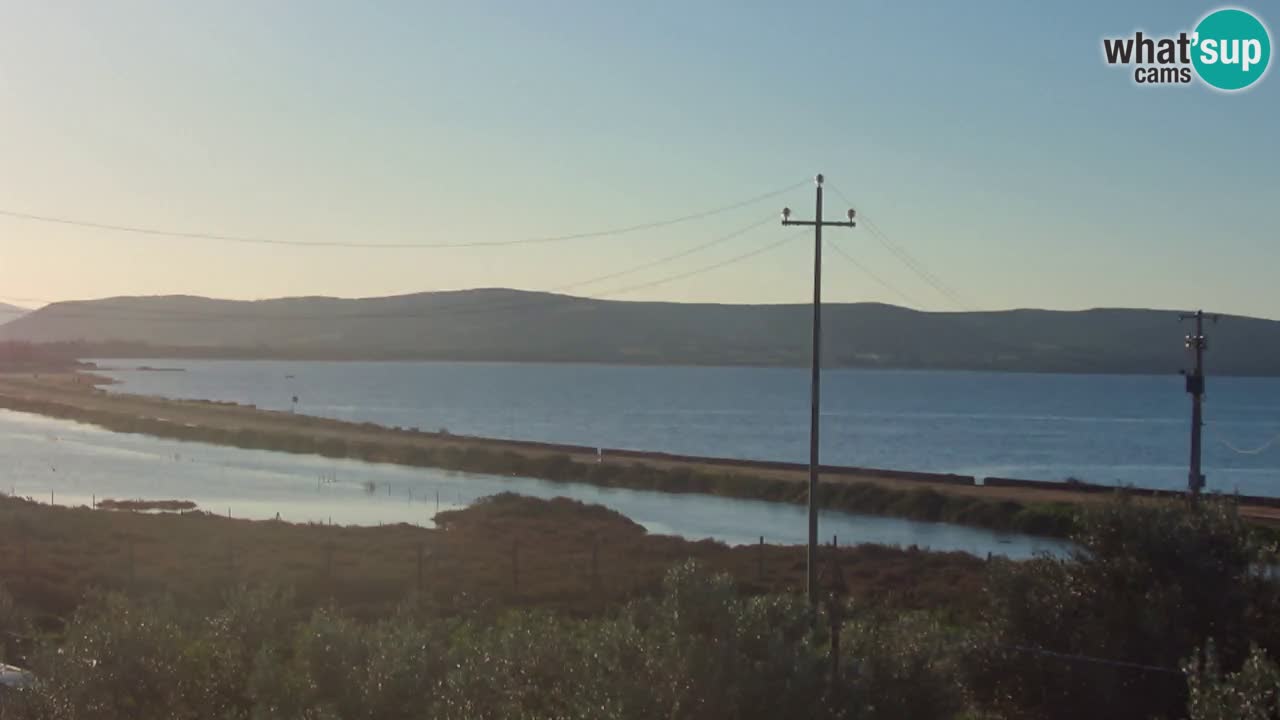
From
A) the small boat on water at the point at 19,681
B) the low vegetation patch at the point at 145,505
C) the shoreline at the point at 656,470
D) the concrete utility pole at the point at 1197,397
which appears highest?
the concrete utility pole at the point at 1197,397

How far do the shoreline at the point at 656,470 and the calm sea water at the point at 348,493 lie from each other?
4.83 feet

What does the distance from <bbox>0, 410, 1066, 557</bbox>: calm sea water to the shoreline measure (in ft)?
4.83

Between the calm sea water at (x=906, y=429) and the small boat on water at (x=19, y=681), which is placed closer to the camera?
the small boat on water at (x=19, y=681)

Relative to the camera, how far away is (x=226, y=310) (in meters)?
193

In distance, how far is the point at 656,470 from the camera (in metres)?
74.8

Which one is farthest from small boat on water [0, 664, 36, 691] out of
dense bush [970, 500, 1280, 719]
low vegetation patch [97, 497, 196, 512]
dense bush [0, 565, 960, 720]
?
low vegetation patch [97, 497, 196, 512]

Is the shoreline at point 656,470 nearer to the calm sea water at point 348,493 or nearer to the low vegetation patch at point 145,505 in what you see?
the calm sea water at point 348,493

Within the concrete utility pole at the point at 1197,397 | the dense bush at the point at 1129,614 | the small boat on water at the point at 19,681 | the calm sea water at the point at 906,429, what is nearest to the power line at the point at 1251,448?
the calm sea water at the point at 906,429

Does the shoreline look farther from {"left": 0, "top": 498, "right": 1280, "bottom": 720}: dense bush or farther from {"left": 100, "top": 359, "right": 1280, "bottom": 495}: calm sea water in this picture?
{"left": 0, "top": 498, "right": 1280, "bottom": 720}: dense bush

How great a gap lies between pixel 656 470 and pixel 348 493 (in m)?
18.8

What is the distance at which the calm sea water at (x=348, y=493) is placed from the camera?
53.8m

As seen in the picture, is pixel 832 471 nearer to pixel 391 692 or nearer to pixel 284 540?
pixel 284 540

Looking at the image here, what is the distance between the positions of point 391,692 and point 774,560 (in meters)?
31.3

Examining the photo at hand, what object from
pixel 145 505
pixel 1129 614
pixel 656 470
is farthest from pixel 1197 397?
pixel 656 470
